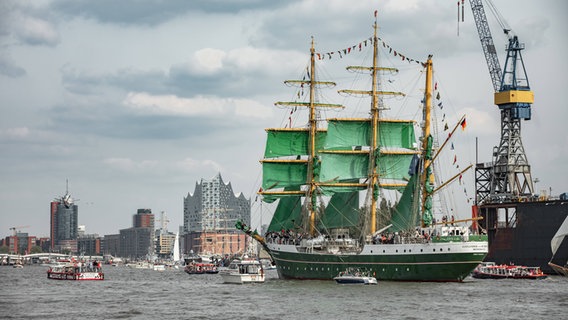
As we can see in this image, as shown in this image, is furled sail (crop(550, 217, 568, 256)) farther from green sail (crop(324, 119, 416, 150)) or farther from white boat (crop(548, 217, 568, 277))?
green sail (crop(324, 119, 416, 150))

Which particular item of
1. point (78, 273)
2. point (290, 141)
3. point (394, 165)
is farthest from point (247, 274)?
point (78, 273)

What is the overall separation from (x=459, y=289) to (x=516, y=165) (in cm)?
7450

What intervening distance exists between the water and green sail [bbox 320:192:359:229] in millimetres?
13535

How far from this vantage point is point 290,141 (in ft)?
490

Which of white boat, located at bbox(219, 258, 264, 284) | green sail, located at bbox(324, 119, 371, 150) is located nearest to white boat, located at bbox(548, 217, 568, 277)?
green sail, located at bbox(324, 119, 371, 150)

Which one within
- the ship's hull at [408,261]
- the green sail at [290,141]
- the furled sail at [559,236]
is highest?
the green sail at [290,141]

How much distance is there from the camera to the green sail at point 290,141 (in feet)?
489

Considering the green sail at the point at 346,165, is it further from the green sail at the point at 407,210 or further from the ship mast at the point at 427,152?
the ship mast at the point at 427,152

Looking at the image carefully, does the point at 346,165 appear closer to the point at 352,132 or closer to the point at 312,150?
the point at 352,132

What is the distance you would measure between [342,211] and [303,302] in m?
44.8

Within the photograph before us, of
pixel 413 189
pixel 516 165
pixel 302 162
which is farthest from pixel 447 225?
pixel 516 165

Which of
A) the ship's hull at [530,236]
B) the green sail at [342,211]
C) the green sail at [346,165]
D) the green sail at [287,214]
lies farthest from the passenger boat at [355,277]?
the ship's hull at [530,236]

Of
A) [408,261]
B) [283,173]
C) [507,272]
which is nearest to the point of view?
[408,261]

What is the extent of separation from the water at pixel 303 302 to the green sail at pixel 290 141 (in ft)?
84.5
